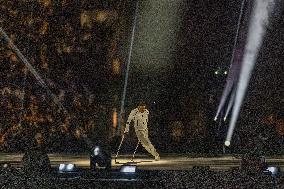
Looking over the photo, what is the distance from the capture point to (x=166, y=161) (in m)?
14.9

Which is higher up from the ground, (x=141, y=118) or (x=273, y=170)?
(x=141, y=118)

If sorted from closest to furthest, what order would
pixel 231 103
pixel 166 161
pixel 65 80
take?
1. pixel 166 161
2. pixel 231 103
3. pixel 65 80

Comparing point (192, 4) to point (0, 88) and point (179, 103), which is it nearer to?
point (179, 103)

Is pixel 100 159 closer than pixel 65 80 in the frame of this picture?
Yes

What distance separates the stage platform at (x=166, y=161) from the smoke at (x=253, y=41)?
3708mm

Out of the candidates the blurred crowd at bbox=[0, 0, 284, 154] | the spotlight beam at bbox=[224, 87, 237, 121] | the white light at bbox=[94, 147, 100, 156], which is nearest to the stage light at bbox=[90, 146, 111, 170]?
the white light at bbox=[94, 147, 100, 156]

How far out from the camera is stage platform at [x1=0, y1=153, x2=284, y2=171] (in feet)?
44.2

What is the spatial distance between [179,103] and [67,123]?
4581mm

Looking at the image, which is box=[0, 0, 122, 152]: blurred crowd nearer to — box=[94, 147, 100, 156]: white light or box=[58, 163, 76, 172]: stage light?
box=[94, 147, 100, 156]: white light

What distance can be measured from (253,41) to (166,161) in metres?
7.80

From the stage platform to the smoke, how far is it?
3.71 meters

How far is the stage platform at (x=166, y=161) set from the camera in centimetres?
1348

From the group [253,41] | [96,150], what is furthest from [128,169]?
[253,41]

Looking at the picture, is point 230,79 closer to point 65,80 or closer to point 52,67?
point 65,80
